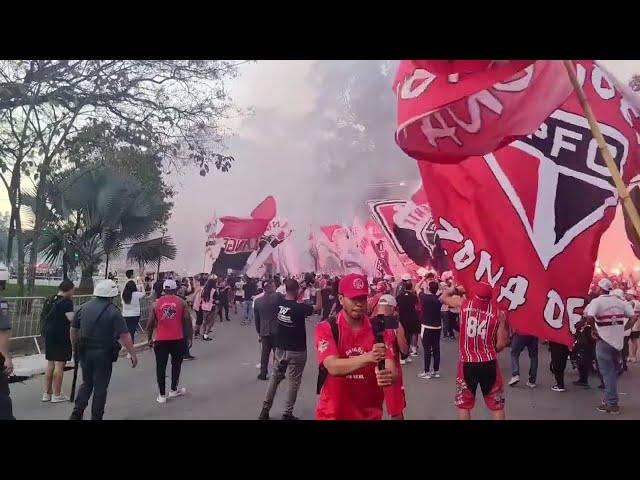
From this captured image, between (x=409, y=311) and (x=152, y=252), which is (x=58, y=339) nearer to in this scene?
(x=152, y=252)

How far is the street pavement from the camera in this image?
5.66m

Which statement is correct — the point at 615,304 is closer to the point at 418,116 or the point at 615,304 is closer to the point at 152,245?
the point at 418,116

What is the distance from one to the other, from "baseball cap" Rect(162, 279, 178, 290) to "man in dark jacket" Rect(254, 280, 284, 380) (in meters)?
0.96

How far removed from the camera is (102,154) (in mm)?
6059

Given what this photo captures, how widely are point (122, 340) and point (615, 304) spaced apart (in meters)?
4.87

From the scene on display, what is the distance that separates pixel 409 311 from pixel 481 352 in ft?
5.03

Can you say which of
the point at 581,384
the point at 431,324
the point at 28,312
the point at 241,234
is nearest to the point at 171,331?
the point at 241,234

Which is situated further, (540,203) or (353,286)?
(540,203)

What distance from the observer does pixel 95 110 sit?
6.10 meters

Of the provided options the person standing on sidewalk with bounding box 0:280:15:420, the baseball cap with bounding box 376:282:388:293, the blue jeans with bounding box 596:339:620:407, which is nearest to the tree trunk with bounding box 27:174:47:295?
the person standing on sidewalk with bounding box 0:280:15:420

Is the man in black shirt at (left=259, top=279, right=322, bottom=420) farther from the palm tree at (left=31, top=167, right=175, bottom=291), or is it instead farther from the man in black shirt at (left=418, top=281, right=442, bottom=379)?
the palm tree at (left=31, top=167, right=175, bottom=291)
